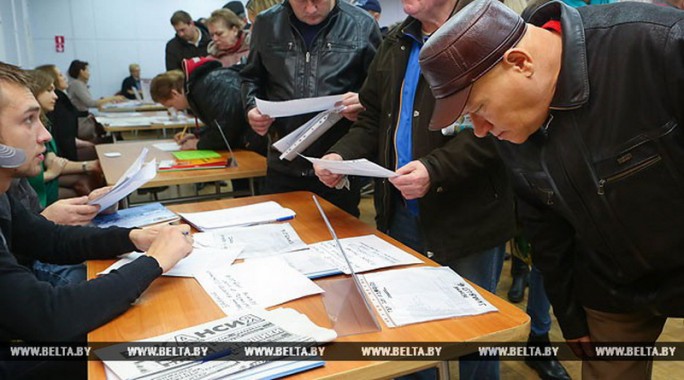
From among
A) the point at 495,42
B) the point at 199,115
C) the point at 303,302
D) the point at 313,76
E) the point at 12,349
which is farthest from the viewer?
the point at 199,115

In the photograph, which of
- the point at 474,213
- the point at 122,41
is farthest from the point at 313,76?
the point at 122,41

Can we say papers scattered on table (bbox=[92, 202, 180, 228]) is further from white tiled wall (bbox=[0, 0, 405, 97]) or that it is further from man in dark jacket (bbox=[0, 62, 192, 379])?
white tiled wall (bbox=[0, 0, 405, 97])

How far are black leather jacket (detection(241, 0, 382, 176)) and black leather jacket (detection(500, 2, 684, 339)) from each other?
111 cm

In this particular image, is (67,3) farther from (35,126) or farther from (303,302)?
(303,302)

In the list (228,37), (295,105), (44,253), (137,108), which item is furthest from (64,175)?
(137,108)

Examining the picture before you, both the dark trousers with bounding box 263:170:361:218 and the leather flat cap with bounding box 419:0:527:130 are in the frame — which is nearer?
the leather flat cap with bounding box 419:0:527:130

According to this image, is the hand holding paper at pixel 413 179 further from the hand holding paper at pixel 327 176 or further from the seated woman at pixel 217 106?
the seated woman at pixel 217 106

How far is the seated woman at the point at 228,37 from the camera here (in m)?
3.32

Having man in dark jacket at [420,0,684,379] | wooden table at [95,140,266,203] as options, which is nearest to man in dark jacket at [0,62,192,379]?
man in dark jacket at [420,0,684,379]

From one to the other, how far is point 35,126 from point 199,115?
6.11 ft

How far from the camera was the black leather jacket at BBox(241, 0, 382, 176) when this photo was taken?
2104 mm

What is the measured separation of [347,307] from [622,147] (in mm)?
627

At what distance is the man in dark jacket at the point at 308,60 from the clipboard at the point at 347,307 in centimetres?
92

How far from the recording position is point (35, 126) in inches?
54.4
